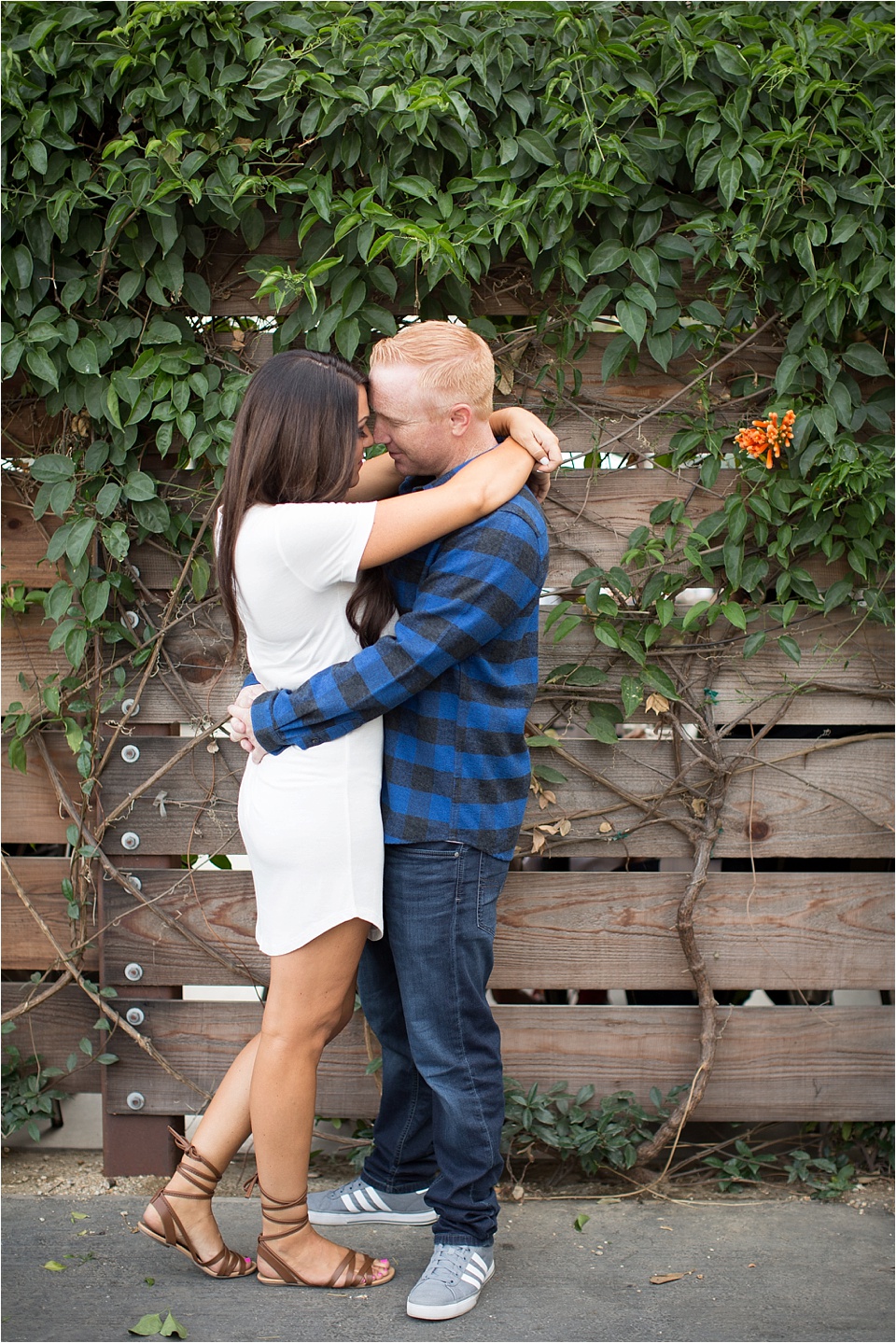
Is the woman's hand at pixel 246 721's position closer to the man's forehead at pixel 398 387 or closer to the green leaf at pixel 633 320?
the man's forehead at pixel 398 387

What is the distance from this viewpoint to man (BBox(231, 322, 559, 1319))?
1787mm

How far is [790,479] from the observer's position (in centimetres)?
230

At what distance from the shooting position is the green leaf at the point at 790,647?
2.32 meters

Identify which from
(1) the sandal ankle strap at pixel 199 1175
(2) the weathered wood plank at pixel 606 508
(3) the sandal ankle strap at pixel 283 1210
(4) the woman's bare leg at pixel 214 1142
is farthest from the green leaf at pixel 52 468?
(3) the sandal ankle strap at pixel 283 1210

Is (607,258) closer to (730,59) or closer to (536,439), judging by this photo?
(730,59)

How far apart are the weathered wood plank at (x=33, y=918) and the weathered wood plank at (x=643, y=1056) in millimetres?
280

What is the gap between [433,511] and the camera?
1760 millimetres

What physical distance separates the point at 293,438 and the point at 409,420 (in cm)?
22

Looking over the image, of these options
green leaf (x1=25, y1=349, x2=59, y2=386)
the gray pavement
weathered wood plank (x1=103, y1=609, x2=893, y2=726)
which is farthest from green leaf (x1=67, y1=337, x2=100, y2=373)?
the gray pavement

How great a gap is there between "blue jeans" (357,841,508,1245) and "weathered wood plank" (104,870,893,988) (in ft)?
1.63

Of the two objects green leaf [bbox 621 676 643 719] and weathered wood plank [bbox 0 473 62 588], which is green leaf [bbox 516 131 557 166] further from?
weathered wood plank [bbox 0 473 62 588]

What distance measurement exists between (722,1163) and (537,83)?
8.17ft

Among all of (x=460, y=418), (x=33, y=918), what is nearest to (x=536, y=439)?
(x=460, y=418)

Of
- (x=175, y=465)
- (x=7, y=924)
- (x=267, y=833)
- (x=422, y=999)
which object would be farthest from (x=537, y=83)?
(x=7, y=924)
